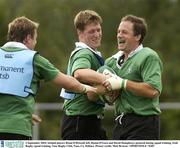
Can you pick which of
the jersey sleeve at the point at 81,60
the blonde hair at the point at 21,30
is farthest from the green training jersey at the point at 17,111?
the jersey sleeve at the point at 81,60

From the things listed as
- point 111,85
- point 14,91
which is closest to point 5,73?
point 14,91

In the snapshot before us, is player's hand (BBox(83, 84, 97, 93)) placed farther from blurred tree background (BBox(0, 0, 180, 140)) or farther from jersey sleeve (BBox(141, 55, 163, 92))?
blurred tree background (BBox(0, 0, 180, 140))

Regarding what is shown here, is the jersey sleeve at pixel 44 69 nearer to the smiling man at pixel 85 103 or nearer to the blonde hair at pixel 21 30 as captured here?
the blonde hair at pixel 21 30

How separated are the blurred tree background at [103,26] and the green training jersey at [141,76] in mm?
15186

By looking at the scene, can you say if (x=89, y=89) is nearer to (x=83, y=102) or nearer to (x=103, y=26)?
(x=83, y=102)

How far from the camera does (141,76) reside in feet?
29.9

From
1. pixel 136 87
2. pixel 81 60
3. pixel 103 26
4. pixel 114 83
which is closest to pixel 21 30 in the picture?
pixel 81 60

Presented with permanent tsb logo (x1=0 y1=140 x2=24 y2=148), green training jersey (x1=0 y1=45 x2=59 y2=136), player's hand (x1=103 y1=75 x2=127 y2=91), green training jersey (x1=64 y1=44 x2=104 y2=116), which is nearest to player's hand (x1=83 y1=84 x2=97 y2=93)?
player's hand (x1=103 y1=75 x2=127 y2=91)

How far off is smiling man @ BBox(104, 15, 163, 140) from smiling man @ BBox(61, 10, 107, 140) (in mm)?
298

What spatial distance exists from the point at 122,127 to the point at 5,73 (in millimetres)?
1217

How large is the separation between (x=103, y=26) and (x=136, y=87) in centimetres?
1968

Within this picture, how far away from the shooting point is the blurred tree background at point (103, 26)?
25.9 m

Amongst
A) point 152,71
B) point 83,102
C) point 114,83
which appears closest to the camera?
point 152,71

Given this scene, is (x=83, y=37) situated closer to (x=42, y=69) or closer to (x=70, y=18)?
(x=42, y=69)
